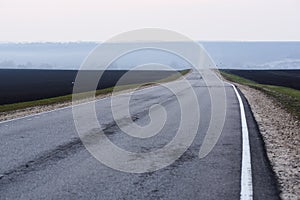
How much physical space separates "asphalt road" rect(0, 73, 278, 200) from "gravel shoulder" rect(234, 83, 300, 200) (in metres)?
0.17

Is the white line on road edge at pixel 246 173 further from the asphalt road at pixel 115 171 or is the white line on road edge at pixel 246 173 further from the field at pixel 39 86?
the field at pixel 39 86

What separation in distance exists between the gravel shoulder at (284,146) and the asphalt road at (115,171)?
0.17 metres

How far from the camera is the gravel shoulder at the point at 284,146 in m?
6.81

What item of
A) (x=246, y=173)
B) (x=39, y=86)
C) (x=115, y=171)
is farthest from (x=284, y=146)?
(x=39, y=86)

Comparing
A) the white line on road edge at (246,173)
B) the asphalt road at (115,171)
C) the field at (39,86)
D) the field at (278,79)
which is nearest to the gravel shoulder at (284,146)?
the asphalt road at (115,171)

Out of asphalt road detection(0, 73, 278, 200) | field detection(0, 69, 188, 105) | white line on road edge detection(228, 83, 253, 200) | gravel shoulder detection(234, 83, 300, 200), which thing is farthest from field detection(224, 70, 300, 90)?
asphalt road detection(0, 73, 278, 200)

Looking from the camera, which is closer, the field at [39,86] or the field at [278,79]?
the field at [39,86]

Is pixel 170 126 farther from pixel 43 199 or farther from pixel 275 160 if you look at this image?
pixel 43 199

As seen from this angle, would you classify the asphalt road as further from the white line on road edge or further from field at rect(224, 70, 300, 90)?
field at rect(224, 70, 300, 90)

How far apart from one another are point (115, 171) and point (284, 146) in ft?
13.9

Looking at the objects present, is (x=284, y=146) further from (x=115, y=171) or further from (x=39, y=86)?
(x=39, y=86)

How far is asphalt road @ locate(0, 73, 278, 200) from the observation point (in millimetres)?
6215

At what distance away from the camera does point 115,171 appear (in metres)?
7.49

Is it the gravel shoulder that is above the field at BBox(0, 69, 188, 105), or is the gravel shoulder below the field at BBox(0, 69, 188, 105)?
above
